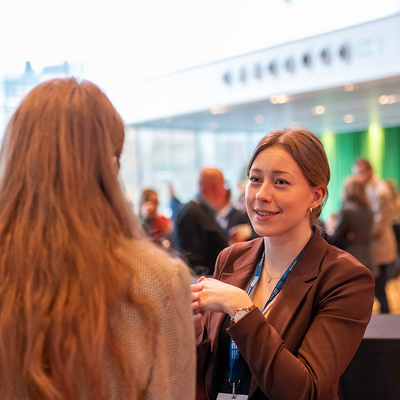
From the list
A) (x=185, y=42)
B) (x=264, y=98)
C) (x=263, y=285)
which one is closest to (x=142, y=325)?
(x=263, y=285)

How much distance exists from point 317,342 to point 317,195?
19.1 inches

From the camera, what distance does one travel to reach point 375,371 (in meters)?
1.83

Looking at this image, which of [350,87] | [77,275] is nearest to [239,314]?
[77,275]

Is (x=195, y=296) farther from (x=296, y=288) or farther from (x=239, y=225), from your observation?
(x=239, y=225)

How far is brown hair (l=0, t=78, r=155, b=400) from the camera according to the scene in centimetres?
75

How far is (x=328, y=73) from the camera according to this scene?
8.62 metres

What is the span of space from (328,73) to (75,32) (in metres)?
4.66

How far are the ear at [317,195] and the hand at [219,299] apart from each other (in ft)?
1.39

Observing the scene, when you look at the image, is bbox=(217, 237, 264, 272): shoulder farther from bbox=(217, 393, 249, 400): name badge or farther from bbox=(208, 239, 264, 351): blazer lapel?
bbox=(217, 393, 249, 400): name badge

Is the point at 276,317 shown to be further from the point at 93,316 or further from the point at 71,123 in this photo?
the point at 71,123

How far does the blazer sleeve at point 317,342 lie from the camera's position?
44.4 inches

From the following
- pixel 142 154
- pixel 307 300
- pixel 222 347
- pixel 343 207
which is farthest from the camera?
pixel 142 154

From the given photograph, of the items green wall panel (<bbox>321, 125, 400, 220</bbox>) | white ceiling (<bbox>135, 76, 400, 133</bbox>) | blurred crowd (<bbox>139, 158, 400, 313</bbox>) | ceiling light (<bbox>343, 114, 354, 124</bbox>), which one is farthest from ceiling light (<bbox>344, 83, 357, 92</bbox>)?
green wall panel (<bbox>321, 125, 400, 220</bbox>)

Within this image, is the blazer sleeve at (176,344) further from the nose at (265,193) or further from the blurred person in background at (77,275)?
the nose at (265,193)
